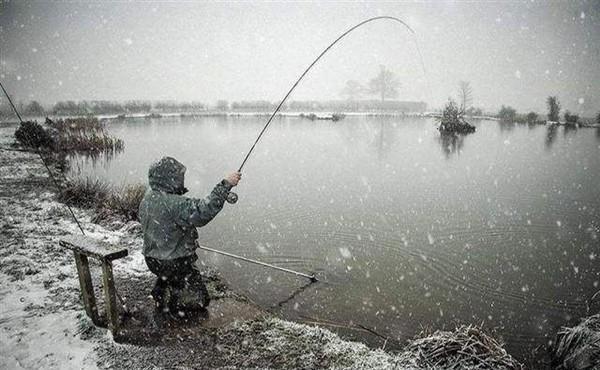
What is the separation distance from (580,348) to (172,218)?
4548 mm

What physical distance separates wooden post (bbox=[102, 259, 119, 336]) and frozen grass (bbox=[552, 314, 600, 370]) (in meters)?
4.84

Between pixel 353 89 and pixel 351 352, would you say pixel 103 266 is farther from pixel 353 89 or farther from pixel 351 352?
pixel 353 89

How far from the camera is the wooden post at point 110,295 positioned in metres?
3.40

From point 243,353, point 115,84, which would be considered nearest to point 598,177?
point 243,353

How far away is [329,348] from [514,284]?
418 centimetres

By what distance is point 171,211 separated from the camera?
357 centimetres

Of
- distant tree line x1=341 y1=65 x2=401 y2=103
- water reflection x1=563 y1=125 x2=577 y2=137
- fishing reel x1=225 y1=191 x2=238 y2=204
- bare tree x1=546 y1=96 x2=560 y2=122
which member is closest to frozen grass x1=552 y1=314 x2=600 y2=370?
fishing reel x1=225 y1=191 x2=238 y2=204

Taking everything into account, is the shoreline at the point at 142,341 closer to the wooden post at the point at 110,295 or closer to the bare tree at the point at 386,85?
the wooden post at the point at 110,295

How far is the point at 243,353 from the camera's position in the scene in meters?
3.68

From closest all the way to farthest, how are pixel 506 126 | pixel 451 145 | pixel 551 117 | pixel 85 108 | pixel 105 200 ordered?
1. pixel 105 200
2. pixel 451 145
3. pixel 506 126
4. pixel 551 117
5. pixel 85 108

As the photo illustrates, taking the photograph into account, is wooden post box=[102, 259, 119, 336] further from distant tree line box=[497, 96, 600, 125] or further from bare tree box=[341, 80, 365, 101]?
bare tree box=[341, 80, 365, 101]

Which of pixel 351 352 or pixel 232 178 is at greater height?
pixel 232 178

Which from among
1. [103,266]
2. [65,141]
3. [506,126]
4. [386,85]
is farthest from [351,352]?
[386,85]

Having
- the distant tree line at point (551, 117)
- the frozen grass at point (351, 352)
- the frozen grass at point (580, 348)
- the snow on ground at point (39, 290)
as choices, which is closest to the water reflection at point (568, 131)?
the distant tree line at point (551, 117)
